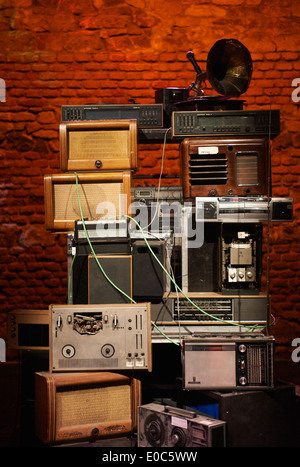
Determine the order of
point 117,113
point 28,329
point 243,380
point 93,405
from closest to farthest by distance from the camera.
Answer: point 243,380 → point 93,405 → point 28,329 → point 117,113

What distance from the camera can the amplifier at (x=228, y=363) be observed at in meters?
2.55

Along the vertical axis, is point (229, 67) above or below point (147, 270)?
above

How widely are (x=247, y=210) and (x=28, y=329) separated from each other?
140 centimetres

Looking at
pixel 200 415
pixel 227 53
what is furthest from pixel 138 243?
pixel 227 53

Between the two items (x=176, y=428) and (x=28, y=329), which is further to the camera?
(x=28, y=329)

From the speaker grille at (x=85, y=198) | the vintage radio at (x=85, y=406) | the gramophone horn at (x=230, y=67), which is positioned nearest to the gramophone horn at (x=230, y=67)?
the gramophone horn at (x=230, y=67)

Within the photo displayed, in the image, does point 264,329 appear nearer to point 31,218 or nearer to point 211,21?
point 31,218

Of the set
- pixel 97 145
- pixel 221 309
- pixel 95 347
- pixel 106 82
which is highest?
pixel 106 82

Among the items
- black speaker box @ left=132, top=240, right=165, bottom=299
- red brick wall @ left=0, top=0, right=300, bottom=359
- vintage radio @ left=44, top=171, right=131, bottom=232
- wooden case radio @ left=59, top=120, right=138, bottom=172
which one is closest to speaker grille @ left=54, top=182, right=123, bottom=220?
vintage radio @ left=44, top=171, right=131, bottom=232

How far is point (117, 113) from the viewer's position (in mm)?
3123

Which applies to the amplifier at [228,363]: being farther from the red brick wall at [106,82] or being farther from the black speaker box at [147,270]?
the red brick wall at [106,82]

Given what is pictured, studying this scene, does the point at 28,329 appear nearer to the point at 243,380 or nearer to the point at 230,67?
the point at 243,380

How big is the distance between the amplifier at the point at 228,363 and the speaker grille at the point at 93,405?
0.37 meters

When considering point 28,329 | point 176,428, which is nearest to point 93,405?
point 176,428
